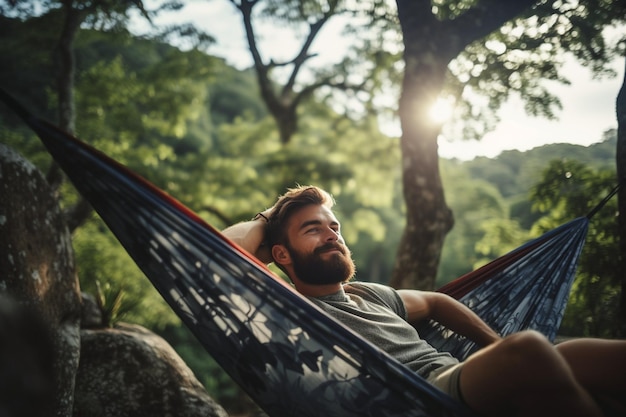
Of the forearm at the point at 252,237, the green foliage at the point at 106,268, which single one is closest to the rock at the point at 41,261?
the forearm at the point at 252,237

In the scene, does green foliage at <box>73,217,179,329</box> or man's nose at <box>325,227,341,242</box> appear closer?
man's nose at <box>325,227,341,242</box>

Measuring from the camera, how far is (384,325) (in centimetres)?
130

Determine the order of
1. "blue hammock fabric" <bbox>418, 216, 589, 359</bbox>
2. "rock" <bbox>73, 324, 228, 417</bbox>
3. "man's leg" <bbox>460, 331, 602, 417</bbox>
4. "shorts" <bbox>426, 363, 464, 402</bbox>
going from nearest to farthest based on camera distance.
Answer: "man's leg" <bbox>460, 331, 602, 417</bbox>
"shorts" <bbox>426, 363, 464, 402</bbox>
"blue hammock fabric" <bbox>418, 216, 589, 359</bbox>
"rock" <bbox>73, 324, 228, 417</bbox>

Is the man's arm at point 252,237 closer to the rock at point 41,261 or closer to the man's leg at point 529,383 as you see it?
the rock at point 41,261

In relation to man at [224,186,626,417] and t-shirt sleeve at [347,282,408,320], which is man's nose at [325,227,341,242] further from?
t-shirt sleeve at [347,282,408,320]

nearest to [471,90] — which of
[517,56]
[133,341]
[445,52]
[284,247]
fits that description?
[517,56]

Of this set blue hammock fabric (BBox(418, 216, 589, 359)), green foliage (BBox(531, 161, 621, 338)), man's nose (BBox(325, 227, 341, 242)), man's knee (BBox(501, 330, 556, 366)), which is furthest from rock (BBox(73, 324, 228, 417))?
green foliage (BBox(531, 161, 621, 338))

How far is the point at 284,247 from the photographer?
1.49 m

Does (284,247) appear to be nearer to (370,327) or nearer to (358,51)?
(370,327)

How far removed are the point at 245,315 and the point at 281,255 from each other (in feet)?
1.27

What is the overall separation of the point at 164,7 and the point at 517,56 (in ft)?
11.9

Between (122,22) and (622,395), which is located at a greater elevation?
(122,22)

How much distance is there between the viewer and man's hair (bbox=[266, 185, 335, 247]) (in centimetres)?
151

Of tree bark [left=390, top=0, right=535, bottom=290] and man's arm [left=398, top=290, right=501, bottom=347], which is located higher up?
tree bark [left=390, top=0, right=535, bottom=290]
